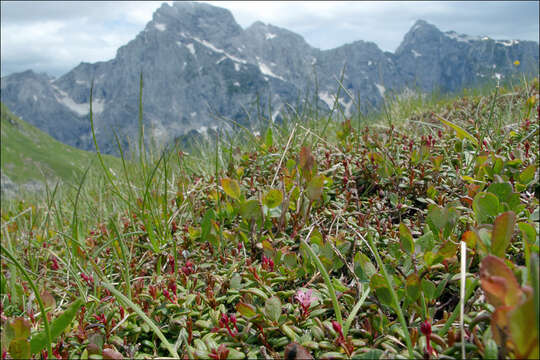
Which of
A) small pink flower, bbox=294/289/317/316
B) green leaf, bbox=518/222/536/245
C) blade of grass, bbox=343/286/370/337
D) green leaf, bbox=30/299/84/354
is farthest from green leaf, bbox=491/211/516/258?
green leaf, bbox=30/299/84/354

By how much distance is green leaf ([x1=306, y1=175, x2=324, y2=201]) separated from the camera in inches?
85.4

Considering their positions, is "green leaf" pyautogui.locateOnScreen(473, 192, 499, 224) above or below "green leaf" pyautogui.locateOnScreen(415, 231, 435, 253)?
above

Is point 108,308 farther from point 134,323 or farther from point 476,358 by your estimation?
point 476,358

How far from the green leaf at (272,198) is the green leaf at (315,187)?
20cm

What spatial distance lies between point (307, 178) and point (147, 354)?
56.4 inches

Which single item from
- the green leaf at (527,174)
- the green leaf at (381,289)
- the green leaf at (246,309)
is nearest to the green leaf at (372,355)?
the green leaf at (381,289)

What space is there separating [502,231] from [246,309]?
1.04 m

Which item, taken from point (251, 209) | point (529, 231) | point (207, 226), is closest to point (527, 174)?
point (529, 231)

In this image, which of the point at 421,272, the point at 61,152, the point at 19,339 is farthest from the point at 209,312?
the point at 61,152

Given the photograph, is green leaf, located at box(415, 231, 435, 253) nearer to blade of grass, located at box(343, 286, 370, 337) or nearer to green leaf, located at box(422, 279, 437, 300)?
Result: green leaf, located at box(422, 279, 437, 300)

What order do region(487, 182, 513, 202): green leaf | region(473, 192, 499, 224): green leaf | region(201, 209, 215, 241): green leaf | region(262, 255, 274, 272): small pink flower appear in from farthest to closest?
region(201, 209, 215, 241): green leaf
region(262, 255, 274, 272): small pink flower
region(487, 182, 513, 202): green leaf
region(473, 192, 499, 224): green leaf

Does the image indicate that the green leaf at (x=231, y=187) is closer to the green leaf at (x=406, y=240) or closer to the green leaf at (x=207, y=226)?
the green leaf at (x=207, y=226)

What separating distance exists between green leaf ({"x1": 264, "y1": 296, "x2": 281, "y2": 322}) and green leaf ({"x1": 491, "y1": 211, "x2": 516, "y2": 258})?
2.83 feet

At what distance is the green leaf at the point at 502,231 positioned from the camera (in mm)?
1231
